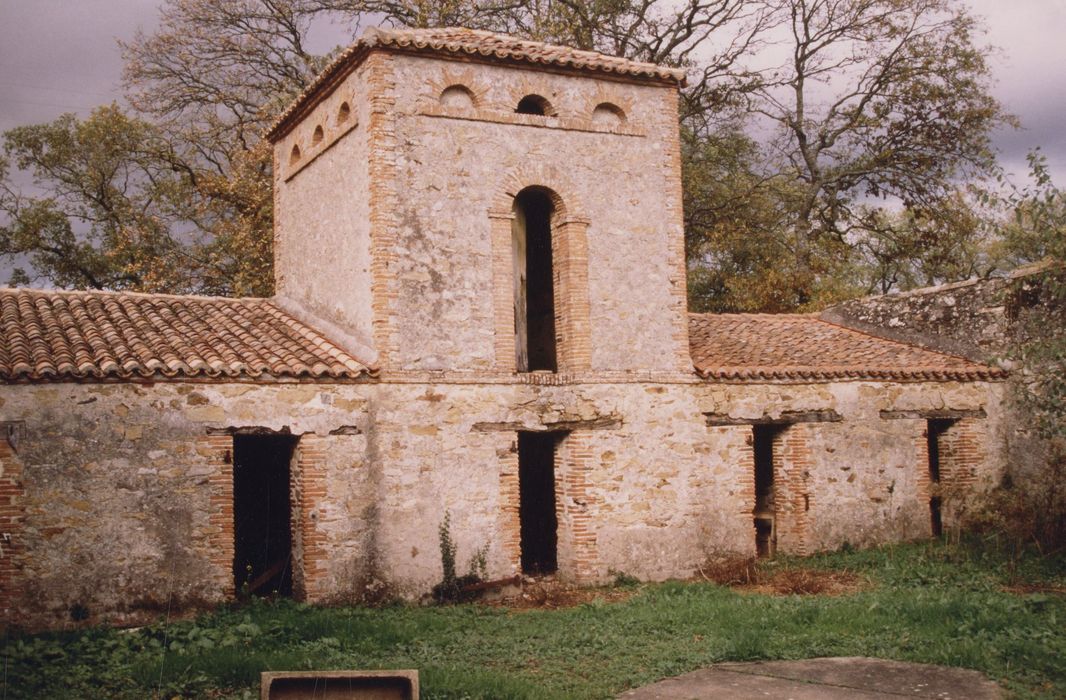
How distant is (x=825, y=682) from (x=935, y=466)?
9.59m

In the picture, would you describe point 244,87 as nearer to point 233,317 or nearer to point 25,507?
point 233,317

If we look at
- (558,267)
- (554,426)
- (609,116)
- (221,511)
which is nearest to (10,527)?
(221,511)

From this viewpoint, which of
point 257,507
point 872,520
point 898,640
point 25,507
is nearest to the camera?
point 898,640

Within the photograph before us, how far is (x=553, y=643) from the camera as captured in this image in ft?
30.7

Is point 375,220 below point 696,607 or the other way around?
the other way around

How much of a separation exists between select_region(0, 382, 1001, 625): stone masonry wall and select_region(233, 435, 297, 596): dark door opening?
229cm

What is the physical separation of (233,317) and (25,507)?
4.03m

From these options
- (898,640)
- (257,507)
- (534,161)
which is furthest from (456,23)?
(898,640)

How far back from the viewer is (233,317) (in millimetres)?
13000

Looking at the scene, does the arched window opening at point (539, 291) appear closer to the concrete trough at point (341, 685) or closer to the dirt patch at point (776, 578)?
the dirt patch at point (776, 578)

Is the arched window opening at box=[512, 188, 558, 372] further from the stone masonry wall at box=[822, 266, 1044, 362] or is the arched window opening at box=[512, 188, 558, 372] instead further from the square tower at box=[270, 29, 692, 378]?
the stone masonry wall at box=[822, 266, 1044, 362]

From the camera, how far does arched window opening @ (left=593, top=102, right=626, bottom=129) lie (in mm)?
13188

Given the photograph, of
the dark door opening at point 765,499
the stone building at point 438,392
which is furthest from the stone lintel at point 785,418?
the dark door opening at point 765,499

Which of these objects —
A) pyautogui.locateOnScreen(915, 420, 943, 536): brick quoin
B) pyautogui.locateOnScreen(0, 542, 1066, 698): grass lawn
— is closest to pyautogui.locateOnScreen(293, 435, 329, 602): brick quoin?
pyautogui.locateOnScreen(0, 542, 1066, 698): grass lawn
